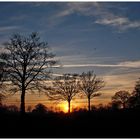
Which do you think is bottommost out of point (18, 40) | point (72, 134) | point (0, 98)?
point (72, 134)

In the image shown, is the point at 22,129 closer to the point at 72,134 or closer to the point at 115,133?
the point at 72,134

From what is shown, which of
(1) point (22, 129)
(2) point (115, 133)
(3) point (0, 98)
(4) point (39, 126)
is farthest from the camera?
(3) point (0, 98)

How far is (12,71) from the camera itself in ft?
144

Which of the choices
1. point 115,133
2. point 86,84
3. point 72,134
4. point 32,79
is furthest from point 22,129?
point 86,84

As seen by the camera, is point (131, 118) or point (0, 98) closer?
point (131, 118)

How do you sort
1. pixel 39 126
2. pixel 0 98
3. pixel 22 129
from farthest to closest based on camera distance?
pixel 0 98 < pixel 39 126 < pixel 22 129

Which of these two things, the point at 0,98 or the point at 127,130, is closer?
the point at 127,130

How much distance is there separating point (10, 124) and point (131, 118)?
11.9 meters

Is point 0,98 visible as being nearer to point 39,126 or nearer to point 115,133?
point 39,126

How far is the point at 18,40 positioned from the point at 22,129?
54.0 ft

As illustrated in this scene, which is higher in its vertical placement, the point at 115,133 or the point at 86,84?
the point at 86,84

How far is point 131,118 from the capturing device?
3344cm

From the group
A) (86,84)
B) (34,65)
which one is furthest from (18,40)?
(86,84)

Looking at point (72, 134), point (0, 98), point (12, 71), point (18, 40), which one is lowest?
point (72, 134)
